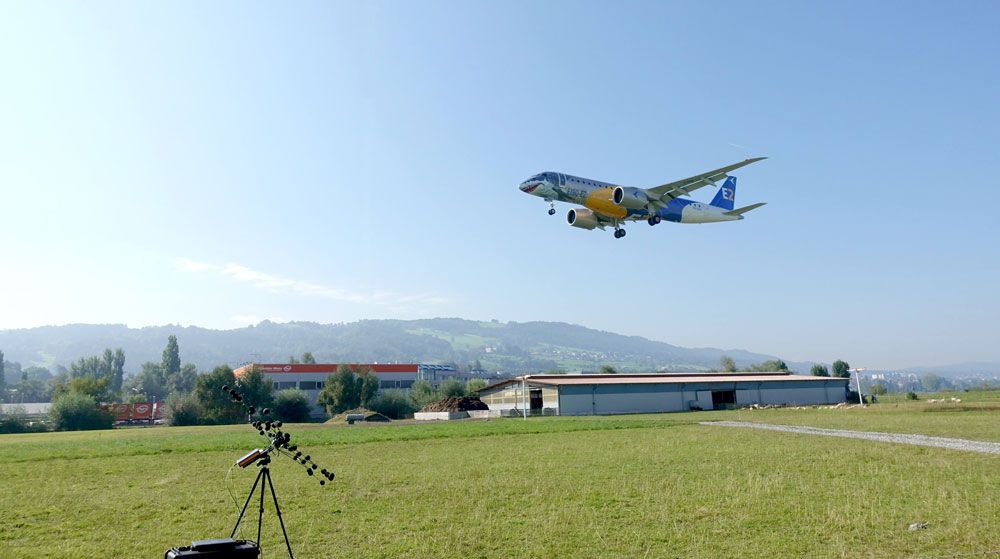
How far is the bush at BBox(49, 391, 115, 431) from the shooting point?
95688mm

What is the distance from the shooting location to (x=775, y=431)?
3969 cm

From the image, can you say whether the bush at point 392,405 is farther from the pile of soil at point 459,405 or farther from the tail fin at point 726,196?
the tail fin at point 726,196

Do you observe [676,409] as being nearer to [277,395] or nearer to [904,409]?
[904,409]

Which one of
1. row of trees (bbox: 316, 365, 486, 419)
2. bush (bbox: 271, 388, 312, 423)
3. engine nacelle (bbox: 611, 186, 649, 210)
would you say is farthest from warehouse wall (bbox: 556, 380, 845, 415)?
bush (bbox: 271, 388, 312, 423)

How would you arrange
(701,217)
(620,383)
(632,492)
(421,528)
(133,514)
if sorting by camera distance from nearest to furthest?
(421,528), (133,514), (632,492), (701,217), (620,383)

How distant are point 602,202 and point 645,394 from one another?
181 feet

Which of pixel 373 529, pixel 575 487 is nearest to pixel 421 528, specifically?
pixel 373 529

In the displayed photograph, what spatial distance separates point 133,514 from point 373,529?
753 centimetres

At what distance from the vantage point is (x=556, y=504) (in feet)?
54.7

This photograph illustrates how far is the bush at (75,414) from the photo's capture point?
95688mm

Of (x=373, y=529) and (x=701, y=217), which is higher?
(x=701, y=217)

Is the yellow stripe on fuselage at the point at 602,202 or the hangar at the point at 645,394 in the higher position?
the yellow stripe on fuselage at the point at 602,202

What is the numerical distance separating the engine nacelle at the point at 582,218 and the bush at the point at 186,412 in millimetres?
85778

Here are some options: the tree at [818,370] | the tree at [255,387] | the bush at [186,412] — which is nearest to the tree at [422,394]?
the tree at [255,387]
